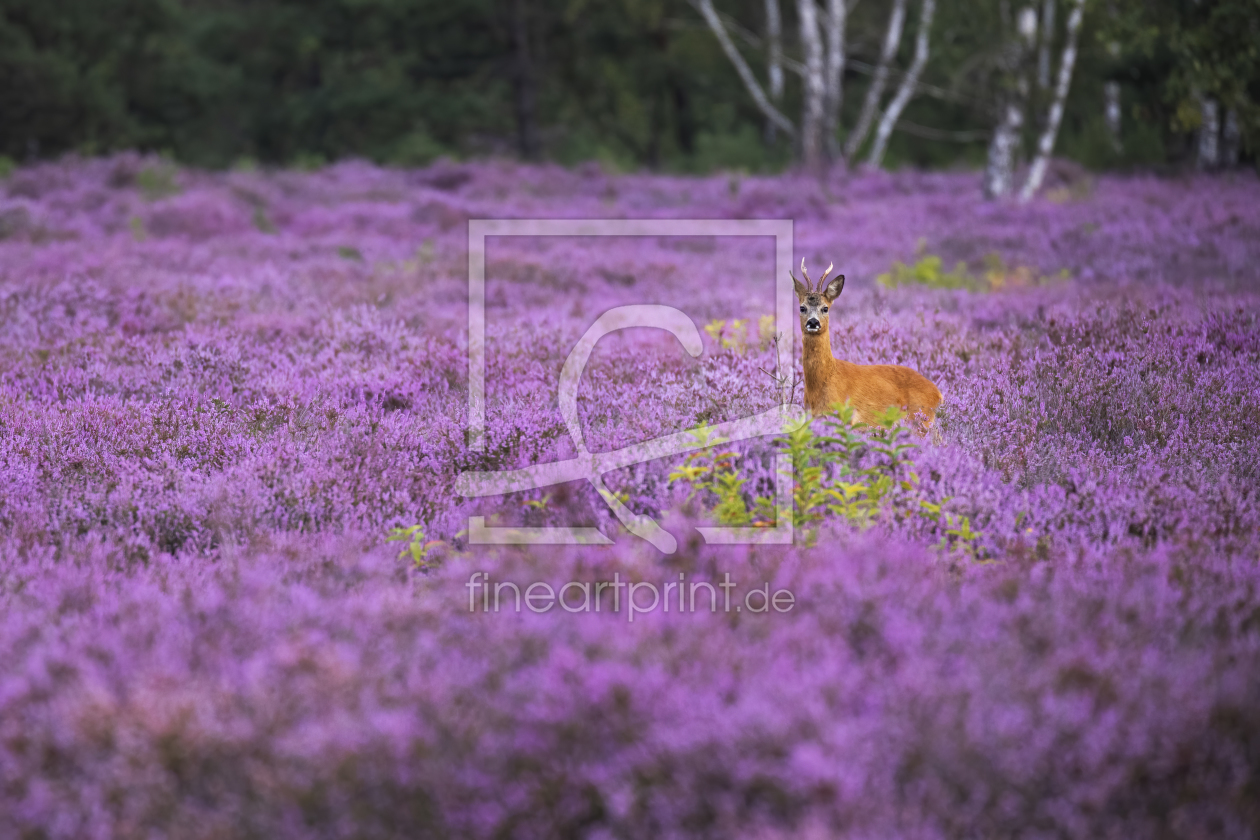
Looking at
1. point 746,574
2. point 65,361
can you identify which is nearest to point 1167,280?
point 746,574

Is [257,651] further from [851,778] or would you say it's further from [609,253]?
[609,253]

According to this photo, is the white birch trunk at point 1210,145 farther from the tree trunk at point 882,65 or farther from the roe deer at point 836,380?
the roe deer at point 836,380

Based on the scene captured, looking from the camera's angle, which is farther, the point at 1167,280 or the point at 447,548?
the point at 1167,280

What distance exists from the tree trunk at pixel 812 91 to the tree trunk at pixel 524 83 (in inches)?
392

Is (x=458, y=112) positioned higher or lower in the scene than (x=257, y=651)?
higher

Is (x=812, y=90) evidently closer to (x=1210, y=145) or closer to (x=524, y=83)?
Result: (x=1210, y=145)

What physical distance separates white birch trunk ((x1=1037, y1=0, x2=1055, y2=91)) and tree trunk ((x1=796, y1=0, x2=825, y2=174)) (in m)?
4.58

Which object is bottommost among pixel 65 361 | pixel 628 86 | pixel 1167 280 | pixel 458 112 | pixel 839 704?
pixel 839 704

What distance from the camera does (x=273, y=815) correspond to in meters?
2.35

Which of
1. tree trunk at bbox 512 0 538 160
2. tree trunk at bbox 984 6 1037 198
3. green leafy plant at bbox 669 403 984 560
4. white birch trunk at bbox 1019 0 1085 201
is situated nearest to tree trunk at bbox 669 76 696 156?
tree trunk at bbox 512 0 538 160

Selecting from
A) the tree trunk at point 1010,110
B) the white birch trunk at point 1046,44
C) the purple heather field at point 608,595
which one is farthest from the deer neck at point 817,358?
the white birch trunk at point 1046,44

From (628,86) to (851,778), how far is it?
38476 millimetres

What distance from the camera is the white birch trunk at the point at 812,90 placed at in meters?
21.1

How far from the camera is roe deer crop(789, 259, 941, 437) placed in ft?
14.9
